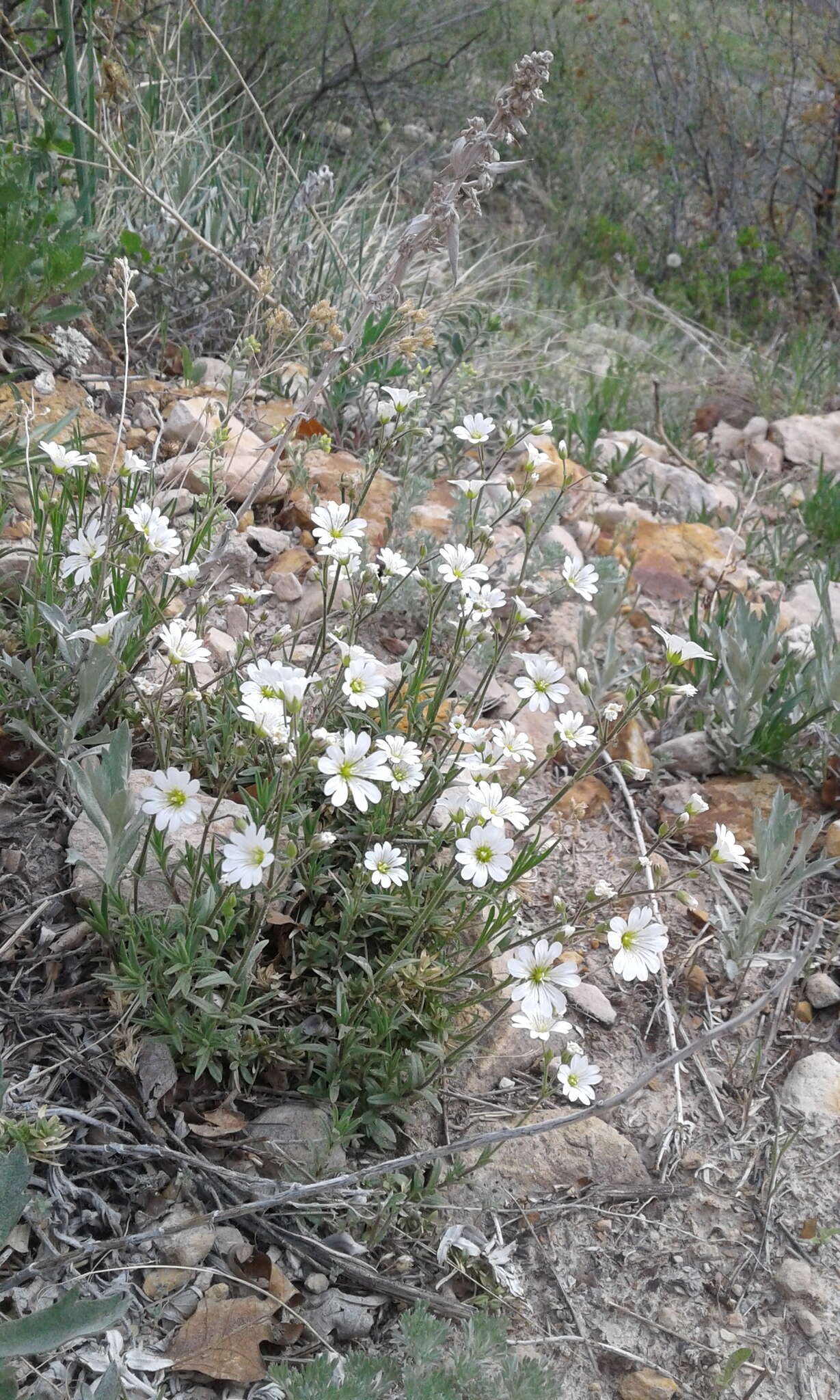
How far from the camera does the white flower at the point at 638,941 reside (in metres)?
1.67

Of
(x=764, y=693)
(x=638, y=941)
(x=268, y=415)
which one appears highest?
(x=638, y=941)

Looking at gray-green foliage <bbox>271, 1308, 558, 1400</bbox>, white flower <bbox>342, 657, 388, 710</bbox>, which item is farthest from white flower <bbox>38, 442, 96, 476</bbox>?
gray-green foliage <bbox>271, 1308, 558, 1400</bbox>

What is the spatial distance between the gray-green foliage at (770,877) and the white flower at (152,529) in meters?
1.38

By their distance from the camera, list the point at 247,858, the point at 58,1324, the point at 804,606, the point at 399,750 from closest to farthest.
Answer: the point at 58,1324, the point at 247,858, the point at 399,750, the point at 804,606

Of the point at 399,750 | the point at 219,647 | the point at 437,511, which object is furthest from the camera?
the point at 437,511

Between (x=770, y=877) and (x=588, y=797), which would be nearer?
(x=770, y=877)

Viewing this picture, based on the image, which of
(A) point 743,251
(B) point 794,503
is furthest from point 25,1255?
(A) point 743,251

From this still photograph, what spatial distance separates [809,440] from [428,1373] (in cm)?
460

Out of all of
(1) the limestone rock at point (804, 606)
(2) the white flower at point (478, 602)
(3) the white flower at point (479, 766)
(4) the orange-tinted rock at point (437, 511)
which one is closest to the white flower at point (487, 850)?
(3) the white flower at point (479, 766)

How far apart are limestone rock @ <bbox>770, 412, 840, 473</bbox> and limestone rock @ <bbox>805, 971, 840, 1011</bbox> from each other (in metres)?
3.20

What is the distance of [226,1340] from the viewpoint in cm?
159

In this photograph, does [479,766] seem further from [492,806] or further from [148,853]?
[148,853]

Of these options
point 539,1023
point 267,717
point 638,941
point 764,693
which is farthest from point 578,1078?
point 764,693

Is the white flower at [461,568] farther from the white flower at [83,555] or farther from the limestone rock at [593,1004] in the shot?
→ the limestone rock at [593,1004]
